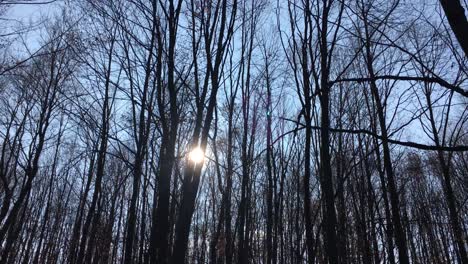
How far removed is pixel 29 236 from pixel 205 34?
22958 millimetres

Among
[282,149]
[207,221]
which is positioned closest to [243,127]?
[282,149]

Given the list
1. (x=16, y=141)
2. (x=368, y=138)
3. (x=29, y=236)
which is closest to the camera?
(x=368, y=138)

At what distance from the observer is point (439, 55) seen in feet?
32.4

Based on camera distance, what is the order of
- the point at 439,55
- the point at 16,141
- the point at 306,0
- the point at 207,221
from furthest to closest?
the point at 207,221
the point at 16,141
the point at 439,55
the point at 306,0

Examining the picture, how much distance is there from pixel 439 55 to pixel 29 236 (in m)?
Result: 24.9

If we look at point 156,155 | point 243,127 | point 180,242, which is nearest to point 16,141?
point 156,155

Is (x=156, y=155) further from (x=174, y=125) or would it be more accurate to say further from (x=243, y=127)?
(x=174, y=125)

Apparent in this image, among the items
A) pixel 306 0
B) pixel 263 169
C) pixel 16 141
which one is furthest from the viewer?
pixel 263 169

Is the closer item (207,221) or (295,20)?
(295,20)

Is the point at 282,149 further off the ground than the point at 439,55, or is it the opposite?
the point at 439,55

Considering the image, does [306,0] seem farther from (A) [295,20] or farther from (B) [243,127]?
(B) [243,127]

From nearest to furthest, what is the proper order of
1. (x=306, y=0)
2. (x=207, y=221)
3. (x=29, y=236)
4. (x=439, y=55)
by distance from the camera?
(x=306, y=0)
(x=439, y=55)
(x=207, y=221)
(x=29, y=236)

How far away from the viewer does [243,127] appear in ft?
32.8

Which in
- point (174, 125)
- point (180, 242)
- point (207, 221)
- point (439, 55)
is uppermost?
point (439, 55)
